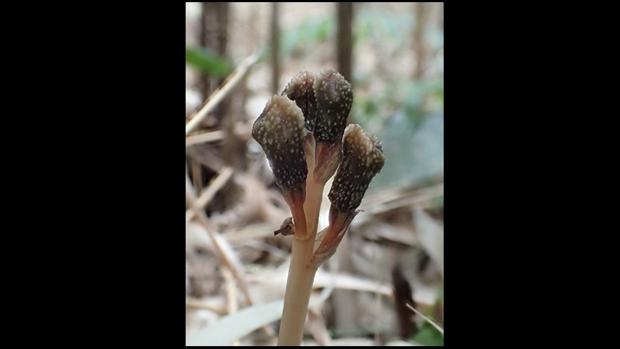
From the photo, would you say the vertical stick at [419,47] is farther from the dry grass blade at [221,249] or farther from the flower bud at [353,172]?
the flower bud at [353,172]

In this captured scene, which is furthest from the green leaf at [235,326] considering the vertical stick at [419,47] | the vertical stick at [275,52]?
the vertical stick at [419,47]

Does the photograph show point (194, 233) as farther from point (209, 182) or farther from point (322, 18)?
point (322, 18)

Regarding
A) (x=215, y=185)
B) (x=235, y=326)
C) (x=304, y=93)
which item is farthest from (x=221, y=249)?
(x=304, y=93)

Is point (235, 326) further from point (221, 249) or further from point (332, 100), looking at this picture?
point (221, 249)

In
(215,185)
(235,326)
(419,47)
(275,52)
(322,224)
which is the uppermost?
(419,47)

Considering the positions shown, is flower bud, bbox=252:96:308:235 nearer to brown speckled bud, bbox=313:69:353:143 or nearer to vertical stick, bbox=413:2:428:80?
brown speckled bud, bbox=313:69:353:143

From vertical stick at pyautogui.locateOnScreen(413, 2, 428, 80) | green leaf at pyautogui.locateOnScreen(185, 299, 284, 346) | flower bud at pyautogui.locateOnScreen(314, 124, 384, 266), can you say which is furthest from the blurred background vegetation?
flower bud at pyautogui.locateOnScreen(314, 124, 384, 266)

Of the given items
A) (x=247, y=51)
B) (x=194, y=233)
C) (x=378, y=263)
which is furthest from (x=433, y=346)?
(x=247, y=51)

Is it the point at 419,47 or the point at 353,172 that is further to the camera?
the point at 419,47
